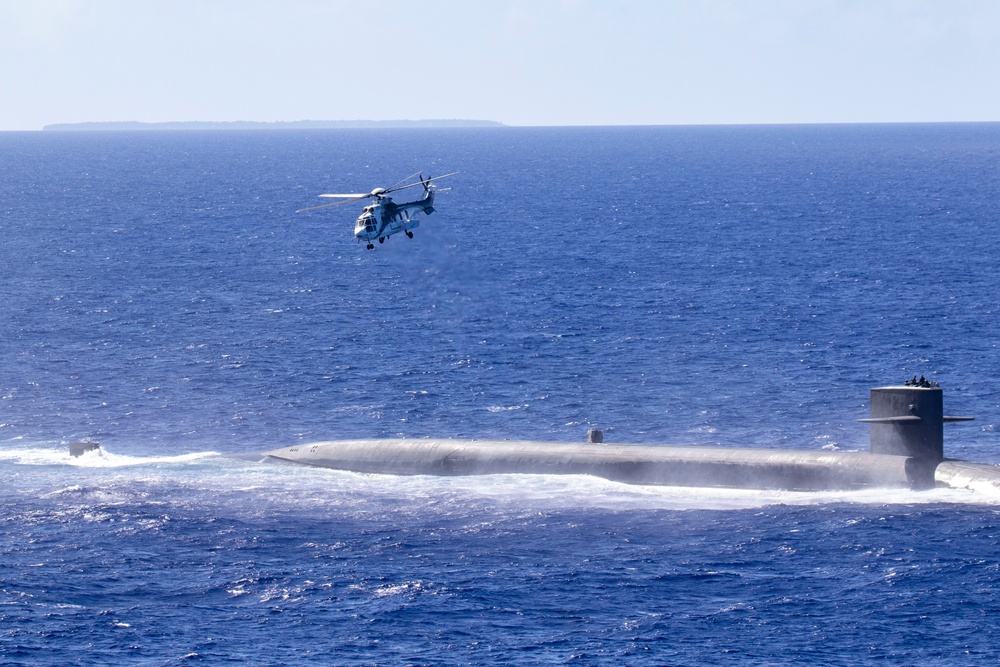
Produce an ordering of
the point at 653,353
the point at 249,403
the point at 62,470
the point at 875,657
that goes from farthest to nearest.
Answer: the point at 653,353
the point at 249,403
the point at 62,470
the point at 875,657

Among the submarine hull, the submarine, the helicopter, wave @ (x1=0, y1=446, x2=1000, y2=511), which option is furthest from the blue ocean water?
the helicopter

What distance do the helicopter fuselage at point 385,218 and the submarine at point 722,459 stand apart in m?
15.3

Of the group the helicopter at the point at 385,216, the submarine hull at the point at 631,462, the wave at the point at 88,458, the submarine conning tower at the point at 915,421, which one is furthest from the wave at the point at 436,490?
the helicopter at the point at 385,216

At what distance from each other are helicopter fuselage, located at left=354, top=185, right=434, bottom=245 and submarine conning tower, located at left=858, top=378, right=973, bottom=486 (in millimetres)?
25735

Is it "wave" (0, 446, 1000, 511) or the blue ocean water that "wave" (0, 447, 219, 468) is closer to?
"wave" (0, 446, 1000, 511)

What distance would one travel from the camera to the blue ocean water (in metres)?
56.7

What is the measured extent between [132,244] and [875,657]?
6004 inches

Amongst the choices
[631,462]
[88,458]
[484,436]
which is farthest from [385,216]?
[88,458]

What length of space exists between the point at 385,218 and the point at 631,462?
19.4 meters

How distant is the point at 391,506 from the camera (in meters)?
75.2

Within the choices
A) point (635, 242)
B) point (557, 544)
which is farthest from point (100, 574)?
point (635, 242)

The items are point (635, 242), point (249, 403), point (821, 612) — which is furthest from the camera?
point (635, 242)

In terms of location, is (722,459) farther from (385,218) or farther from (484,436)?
(385,218)

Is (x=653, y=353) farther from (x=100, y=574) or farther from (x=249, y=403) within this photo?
(x=100, y=574)
